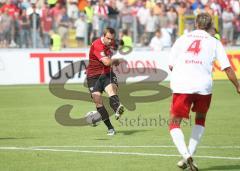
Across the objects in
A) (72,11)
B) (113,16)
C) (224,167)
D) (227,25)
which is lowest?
(227,25)

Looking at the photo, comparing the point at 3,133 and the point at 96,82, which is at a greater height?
the point at 96,82

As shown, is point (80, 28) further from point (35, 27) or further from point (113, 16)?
point (35, 27)

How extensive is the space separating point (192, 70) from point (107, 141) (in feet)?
13.3

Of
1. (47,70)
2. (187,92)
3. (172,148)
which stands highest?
(187,92)

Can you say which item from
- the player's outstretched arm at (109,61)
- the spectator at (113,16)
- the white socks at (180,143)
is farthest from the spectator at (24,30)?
the white socks at (180,143)

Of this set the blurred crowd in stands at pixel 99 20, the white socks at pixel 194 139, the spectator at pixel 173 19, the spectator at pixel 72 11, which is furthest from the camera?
the spectator at pixel 173 19

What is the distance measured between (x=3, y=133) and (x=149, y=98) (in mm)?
8910

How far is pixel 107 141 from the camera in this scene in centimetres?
1413

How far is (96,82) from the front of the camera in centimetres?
1550

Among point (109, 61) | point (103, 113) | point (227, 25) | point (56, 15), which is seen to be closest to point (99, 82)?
point (103, 113)

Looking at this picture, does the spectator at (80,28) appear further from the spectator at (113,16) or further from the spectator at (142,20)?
the spectator at (142,20)

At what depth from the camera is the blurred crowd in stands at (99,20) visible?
98.6ft

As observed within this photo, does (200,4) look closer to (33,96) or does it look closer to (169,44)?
(169,44)

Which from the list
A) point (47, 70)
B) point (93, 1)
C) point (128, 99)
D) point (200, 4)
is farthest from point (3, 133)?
point (200, 4)
